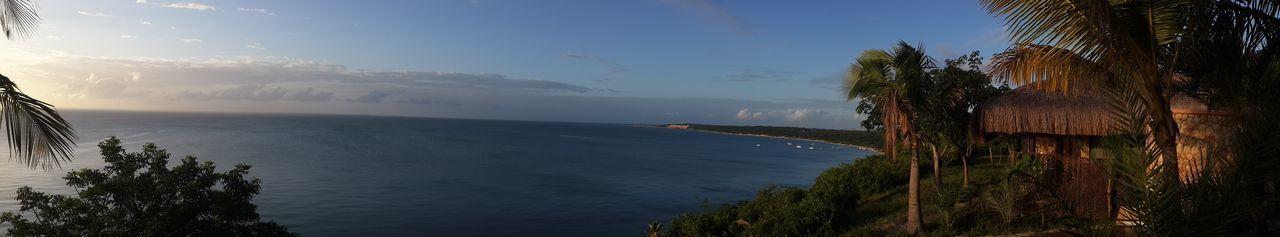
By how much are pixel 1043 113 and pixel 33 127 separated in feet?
49.7

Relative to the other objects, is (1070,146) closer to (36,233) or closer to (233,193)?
(233,193)

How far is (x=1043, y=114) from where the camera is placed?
12.9 metres

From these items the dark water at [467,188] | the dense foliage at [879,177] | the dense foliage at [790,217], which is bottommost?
the dark water at [467,188]

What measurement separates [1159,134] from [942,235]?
6.59m

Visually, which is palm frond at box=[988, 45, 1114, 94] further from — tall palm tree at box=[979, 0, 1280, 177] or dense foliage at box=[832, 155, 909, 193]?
dense foliage at box=[832, 155, 909, 193]

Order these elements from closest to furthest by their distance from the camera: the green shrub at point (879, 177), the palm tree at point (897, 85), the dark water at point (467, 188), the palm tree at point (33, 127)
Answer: the palm tree at point (33, 127), the palm tree at point (897, 85), the green shrub at point (879, 177), the dark water at point (467, 188)

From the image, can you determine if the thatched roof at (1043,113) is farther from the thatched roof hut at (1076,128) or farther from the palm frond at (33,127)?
the palm frond at (33,127)

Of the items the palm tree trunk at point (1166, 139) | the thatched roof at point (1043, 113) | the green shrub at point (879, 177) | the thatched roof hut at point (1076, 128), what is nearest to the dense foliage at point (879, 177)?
the green shrub at point (879, 177)

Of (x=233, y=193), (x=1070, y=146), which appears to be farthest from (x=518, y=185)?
(x=1070, y=146)

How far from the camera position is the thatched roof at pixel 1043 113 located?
12.5 meters

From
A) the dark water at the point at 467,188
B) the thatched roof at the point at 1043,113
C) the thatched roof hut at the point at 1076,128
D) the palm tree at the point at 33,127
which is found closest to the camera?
the palm tree at the point at 33,127

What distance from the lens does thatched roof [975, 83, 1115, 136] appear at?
41.0ft

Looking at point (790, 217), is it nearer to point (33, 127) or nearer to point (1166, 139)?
point (1166, 139)

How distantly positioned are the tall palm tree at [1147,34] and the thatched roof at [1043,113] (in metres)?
7.72
